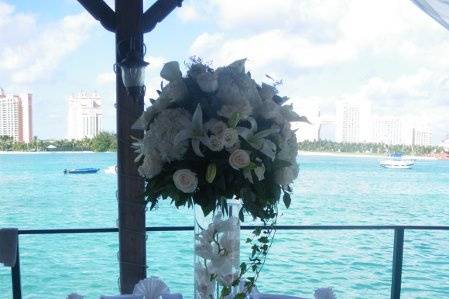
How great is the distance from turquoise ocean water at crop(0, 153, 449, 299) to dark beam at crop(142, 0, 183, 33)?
3.30ft

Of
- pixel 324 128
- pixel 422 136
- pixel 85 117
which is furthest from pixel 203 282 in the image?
pixel 422 136

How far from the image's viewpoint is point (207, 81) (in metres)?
1.07

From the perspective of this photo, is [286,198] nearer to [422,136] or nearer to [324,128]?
[324,128]

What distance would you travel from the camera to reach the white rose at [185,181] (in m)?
1.03

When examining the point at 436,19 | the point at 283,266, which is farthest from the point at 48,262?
the point at 436,19

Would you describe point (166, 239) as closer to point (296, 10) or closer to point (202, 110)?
point (202, 110)

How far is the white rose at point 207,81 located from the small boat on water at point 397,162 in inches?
1064

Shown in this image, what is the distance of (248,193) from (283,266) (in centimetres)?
864

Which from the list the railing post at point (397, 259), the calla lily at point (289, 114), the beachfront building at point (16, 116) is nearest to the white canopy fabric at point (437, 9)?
the railing post at point (397, 259)

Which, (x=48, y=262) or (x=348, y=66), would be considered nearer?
(x=48, y=262)

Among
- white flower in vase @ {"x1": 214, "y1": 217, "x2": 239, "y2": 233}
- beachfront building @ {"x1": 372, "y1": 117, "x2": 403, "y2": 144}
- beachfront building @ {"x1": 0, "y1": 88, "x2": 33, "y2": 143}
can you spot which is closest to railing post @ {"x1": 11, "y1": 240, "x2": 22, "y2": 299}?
white flower in vase @ {"x1": 214, "y1": 217, "x2": 239, "y2": 233}

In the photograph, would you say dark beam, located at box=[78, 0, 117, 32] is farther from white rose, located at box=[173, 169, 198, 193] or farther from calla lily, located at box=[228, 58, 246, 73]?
white rose, located at box=[173, 169, 198, 193]

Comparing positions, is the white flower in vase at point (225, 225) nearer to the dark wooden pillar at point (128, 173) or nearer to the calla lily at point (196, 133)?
the calla lily at point (196, 133)

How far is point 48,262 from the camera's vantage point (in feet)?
34.1
